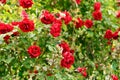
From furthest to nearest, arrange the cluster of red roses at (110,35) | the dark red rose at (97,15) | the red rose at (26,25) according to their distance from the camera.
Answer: the dark red rose at (97,15) → the cluster of red roses at (110,35) → the red rose at (26,25)

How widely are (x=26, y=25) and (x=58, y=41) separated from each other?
1.05ft

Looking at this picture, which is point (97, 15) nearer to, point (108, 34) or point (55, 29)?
point (108, 34)

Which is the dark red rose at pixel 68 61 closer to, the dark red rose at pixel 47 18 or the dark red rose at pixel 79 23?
the dark red rose at pixel 47 18

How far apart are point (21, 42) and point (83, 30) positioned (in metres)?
0.90

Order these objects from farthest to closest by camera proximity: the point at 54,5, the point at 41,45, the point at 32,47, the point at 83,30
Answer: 1. the point at 54,5
2. the point at 83,30
3. the point at 41,45
4. the point at 32,47

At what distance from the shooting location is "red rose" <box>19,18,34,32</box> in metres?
2.43

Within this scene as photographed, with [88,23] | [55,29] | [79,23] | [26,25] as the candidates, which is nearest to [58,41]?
[55,29]

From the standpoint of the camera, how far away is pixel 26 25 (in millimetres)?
2434

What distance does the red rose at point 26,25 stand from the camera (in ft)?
7.97

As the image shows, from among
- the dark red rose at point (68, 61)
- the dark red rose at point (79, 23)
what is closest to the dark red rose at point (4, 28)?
the dark red rose at point (68, 61)

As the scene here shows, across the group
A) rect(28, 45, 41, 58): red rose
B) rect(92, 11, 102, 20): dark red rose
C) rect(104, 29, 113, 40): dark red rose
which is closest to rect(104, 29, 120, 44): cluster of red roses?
rect(104, 29, 113, 40): dark red rose

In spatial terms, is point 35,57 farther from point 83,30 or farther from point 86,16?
point 86,16

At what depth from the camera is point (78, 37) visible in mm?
3488

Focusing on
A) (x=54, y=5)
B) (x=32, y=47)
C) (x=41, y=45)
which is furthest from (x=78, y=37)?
(x=32, y=47)
